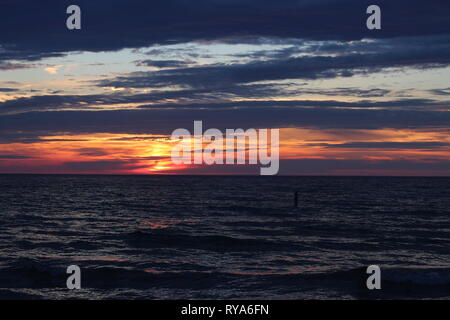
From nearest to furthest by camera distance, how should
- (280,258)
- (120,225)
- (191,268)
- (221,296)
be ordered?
(221,296), (191,268), (280,258), (120,225)

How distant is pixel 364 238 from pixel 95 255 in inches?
717

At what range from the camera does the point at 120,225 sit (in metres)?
39.0

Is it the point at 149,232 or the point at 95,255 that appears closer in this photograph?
the point at 95,255

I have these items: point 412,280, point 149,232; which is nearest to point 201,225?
point 149,232

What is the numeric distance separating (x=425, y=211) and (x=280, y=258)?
3676 centimetres

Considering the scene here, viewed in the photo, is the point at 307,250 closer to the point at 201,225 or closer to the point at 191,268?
the point at 191,268

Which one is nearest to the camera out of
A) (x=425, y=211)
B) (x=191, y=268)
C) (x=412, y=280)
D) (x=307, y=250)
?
(x=412, y=280)

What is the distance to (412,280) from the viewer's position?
20125 millimetres
